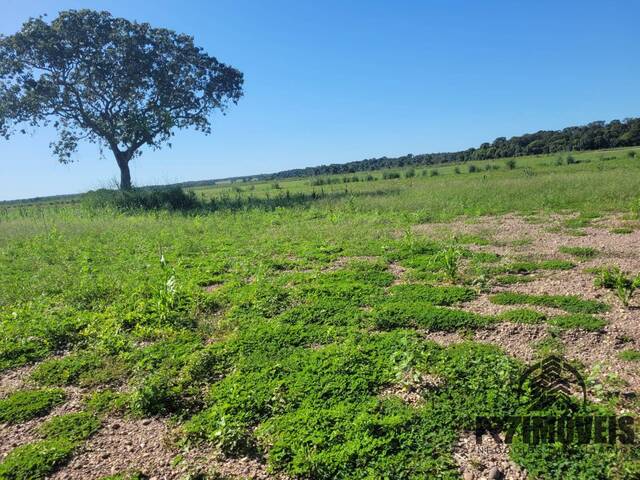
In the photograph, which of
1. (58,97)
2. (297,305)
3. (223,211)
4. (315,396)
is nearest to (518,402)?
(315,396)

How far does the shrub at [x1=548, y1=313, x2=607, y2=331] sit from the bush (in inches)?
808

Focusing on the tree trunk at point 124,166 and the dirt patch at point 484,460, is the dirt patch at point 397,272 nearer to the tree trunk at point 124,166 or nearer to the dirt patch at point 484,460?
the dirt patch at point 484,460

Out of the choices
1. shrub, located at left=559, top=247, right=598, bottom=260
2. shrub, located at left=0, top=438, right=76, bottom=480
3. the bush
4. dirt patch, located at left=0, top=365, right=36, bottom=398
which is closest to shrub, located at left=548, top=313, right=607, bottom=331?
shrub, located at left=559, top=247, right=598, bottom=260

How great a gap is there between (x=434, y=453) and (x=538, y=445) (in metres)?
0.73

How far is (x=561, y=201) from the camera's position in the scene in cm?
1576

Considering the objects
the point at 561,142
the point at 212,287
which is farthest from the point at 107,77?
the point at 561,142

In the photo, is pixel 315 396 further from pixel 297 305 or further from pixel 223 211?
pixel 223 211

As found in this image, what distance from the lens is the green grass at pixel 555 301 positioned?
17.5 feet

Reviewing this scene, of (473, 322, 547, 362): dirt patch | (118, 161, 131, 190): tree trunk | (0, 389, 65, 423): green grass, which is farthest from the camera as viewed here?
(118, 161, 131, 190): tree trunk

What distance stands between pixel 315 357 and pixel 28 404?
9.37 ft

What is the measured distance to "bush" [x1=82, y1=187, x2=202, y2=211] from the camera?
23328 millimetres

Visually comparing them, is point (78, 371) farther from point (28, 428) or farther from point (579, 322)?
point (579, 322)

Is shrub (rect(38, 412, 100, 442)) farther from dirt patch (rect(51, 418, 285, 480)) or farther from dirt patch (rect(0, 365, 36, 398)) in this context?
dirt patch (rect(0, 365, 36, 398))

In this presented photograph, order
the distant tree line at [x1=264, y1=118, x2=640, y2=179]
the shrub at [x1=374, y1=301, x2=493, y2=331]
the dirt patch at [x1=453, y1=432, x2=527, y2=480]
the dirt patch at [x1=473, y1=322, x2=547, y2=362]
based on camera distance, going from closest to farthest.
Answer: the dirt patch at [x1=453, y1=432, x2=527, y2=480] < the dirt patch at [x1=473, y1=322, x2=547, y2=362] < the shrub at [x1=374, y1=301, x2=493, y2=331] < the distant tree line at [x1=264, y1=118, x2=640, y2=179]
